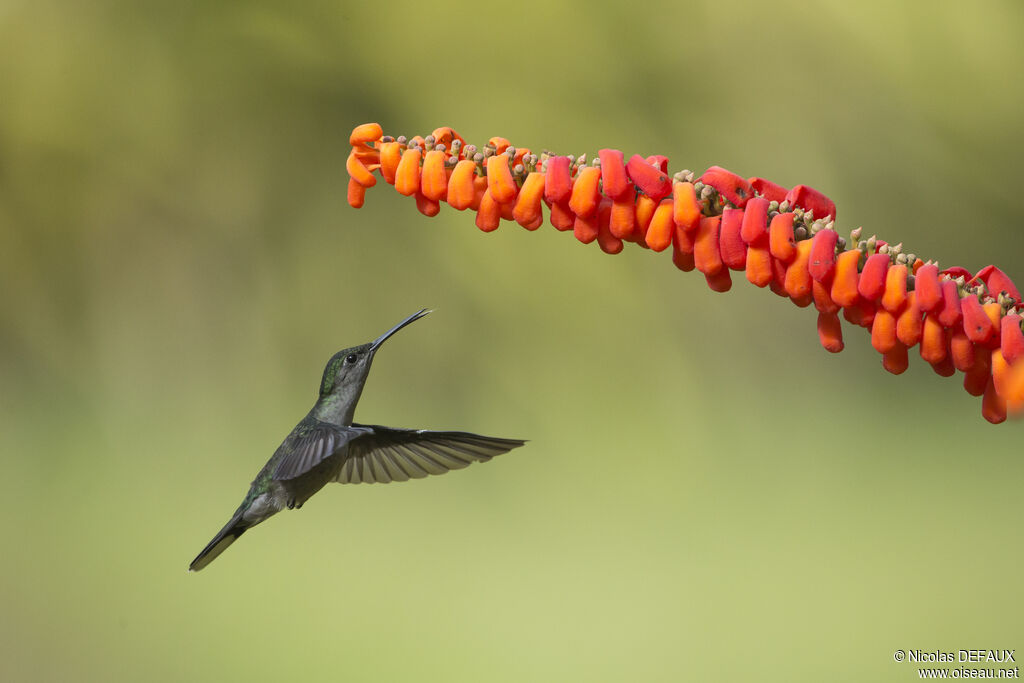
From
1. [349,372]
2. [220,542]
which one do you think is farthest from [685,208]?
[220,542]

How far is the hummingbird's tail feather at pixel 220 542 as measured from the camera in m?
1.01

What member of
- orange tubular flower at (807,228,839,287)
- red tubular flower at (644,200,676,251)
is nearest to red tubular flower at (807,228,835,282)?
orange tubular flower at (807,228,839,287)

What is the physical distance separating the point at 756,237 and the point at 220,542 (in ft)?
2.04

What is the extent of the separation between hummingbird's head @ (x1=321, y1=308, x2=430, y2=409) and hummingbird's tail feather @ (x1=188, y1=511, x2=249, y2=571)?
17 cm

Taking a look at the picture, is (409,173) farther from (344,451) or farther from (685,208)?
(344,451)

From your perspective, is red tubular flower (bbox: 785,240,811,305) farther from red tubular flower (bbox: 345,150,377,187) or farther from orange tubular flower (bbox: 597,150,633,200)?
red tubular flower (bbox: 345,150,377,187)

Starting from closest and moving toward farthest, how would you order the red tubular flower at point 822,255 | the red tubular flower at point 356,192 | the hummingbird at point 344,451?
1. the red tubular flower at point 822,255
2. the red tubular flower at point 356,192
3. the hummingbird at point 344,451

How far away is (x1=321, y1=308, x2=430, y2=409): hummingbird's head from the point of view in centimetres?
101

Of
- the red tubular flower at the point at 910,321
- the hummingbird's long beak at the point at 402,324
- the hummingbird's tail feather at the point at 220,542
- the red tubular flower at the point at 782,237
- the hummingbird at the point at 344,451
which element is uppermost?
the red tubular flower at the point at 782,237

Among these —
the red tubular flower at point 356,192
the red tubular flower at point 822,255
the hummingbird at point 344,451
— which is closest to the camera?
the red tubular flower at point 822,255

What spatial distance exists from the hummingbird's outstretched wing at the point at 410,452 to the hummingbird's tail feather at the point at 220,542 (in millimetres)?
125

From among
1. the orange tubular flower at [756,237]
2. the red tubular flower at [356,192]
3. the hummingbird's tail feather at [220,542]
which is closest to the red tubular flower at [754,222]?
the orange tubular flower at [756,237]

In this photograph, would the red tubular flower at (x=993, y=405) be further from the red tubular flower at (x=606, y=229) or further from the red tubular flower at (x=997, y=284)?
the red tubular flower at (x=606, y=229)

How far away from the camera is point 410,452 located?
1.09 metres
